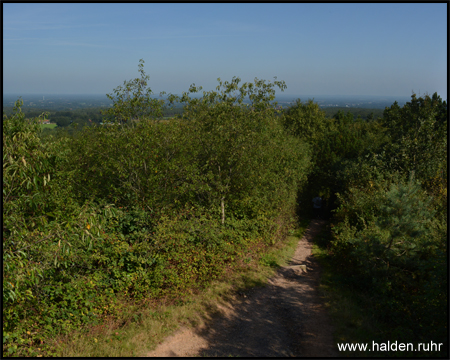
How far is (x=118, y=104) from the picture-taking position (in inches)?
539

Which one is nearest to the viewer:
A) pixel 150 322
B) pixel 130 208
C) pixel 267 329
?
pixel 150 322

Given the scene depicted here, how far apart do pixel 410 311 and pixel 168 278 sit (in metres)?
8.48

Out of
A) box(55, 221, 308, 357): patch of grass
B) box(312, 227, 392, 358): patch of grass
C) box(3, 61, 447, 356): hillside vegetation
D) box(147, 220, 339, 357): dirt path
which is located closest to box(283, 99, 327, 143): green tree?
→ box(3, 61, 447, 356): hillside vegetation

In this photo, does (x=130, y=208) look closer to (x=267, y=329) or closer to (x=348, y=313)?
(x=267, y=329)

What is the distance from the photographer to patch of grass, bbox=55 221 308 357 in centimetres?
867

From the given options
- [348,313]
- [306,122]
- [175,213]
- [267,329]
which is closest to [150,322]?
[267,329]

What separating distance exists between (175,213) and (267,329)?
6.14 metres

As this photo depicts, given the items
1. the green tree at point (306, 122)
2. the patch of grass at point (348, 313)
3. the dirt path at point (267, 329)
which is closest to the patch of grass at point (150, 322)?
the dirt path at point (267, 329)

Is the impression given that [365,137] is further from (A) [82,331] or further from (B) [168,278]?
(A) [82,331]

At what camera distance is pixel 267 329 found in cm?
1087

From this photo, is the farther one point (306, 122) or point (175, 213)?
point (306, 122)

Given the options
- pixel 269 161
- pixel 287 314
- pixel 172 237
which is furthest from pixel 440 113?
pixel 172 237

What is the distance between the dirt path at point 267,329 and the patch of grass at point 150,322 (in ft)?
1.20

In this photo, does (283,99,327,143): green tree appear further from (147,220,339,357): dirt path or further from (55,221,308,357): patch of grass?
(55,221,308,357): patch of grass
